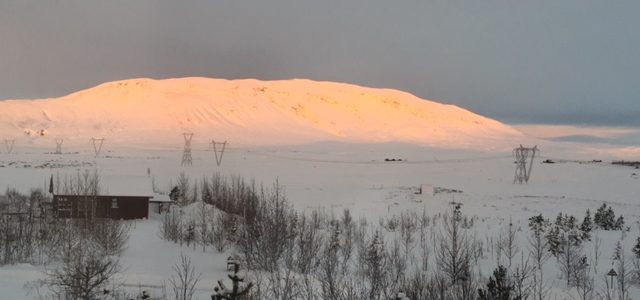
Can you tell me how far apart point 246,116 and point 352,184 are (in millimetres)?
70694

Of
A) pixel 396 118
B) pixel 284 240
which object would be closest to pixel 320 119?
pixel 396 118

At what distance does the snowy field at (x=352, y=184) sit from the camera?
17469 mm

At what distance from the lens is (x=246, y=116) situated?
375 ft

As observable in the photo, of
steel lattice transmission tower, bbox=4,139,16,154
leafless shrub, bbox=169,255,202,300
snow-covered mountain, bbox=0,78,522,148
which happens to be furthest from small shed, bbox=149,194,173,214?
snow-covered mountain, bbox=0,78,522,148

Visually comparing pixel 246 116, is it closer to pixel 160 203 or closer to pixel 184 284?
pixel 160 203

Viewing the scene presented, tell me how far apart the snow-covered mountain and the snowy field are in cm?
1556

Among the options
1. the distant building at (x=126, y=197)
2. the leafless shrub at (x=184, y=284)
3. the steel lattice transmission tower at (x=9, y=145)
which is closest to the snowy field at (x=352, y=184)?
the distant building at (x=126, y=197)

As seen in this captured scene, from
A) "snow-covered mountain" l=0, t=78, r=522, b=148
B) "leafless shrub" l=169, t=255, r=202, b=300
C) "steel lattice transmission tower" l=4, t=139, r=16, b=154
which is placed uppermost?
"snow-covered mountain" l=0, t=78, r=522, b=148

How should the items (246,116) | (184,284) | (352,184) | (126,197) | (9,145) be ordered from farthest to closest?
(246,116) → (9,145) → (352,184) → (126,197) → (184,284)

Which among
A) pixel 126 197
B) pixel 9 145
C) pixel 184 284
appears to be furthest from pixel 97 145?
pixel 184 284

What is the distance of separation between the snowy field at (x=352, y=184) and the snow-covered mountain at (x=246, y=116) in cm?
1556

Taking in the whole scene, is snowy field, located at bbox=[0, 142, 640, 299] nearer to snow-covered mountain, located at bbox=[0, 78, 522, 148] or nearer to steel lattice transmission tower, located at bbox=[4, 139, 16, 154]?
steel lattice transmission tower, located at bbox=[4, 139, 16, 154]

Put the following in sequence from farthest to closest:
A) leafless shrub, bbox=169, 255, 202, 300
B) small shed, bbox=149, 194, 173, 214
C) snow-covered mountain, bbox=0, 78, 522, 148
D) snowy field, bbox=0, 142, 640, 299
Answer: snow-covered mountain, bbox=0, 78, 522, 148, small shed, bbox=149, 194, 173, 214, snowy field, bbox=0, 142, 640, 299, leafless shrub, bbox=169, 255, 202, 300

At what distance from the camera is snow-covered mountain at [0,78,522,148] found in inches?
3844
